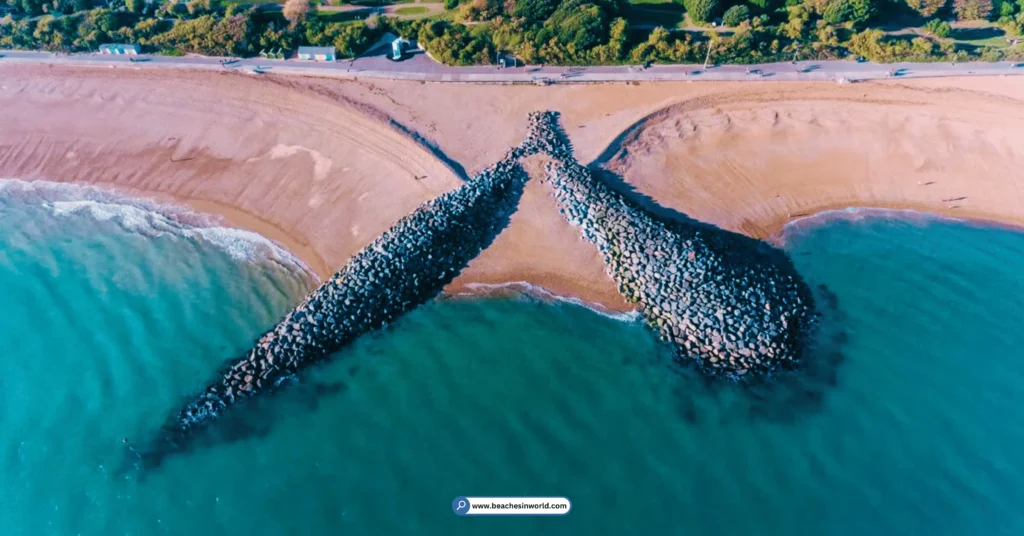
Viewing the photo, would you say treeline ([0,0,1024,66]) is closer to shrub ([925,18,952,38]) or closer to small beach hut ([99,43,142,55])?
shrub ([925,18,952,38])

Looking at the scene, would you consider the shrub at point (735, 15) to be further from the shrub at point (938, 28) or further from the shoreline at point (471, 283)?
the shoreline at point (471, 283)

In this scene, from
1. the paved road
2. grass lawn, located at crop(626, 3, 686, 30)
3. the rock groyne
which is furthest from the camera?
grass lawn, located at crop(626, 3, 686, 30)

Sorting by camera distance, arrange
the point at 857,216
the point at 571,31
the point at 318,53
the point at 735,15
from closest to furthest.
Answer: the point at 857,216 < the point at 571,31 < the point at 318,53 < the point at 735,15

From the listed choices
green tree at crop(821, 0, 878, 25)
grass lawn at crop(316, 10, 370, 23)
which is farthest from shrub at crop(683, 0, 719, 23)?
grass lawn at crop(316, 10, 370, 23)

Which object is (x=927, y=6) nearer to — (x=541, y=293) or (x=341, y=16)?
(x=541, y=293)

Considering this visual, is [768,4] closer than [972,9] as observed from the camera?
No

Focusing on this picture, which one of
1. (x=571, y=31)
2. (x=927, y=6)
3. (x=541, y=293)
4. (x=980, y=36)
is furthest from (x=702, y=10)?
(x=541, y=293)
